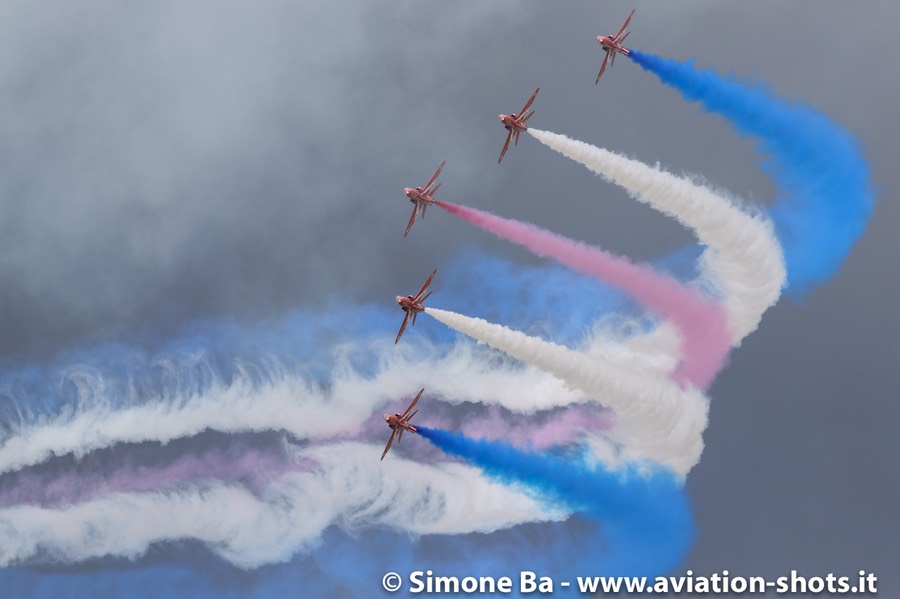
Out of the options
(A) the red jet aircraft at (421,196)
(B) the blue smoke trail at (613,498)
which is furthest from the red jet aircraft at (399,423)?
(A) the red jet aircraft at (421,196)

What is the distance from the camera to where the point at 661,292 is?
6284 centimetres

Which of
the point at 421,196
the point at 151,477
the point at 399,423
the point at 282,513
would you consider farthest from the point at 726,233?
the point at 151,477

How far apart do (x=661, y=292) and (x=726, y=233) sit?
370 cm

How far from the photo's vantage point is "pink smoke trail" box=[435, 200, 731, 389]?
62.3 metres

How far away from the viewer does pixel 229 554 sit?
2464 inches

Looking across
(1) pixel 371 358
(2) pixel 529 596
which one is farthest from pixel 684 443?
(1) pixel 371 358

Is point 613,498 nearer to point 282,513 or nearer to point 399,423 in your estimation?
point 399,423

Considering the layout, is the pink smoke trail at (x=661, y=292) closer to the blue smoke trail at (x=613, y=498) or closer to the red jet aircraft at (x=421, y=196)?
the red jet aircraft at (x=421, y=196)

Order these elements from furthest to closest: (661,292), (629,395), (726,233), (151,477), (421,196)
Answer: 1. (661,292)
2. (151,477)
3. (726,233)
4. (421,196)
5. (629,395)

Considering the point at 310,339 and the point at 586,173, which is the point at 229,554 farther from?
the point at 586,173

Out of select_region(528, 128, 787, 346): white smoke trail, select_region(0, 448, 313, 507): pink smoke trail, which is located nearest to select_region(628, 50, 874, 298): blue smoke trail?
select_region(528, 128, 787, 346): white smoke trail

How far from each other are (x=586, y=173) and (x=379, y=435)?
1755 cm

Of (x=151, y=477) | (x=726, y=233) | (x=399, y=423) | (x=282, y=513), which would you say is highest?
(x=726, y=233)

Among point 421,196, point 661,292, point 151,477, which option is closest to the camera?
point 421,196
